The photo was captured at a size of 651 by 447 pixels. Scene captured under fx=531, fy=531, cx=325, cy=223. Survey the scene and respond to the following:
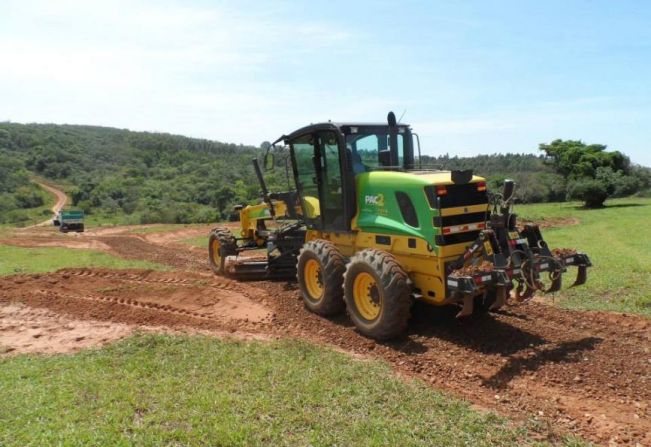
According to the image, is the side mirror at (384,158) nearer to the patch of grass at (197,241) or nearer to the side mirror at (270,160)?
the side mirror at (270,160)

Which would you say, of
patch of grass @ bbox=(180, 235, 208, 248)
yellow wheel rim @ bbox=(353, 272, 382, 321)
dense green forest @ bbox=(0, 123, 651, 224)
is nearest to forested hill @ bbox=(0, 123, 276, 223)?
dense green forest @ bbox=(0, 123, 651, 224)

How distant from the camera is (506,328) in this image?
7484 millimetres

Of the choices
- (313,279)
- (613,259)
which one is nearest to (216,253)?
(313,279)

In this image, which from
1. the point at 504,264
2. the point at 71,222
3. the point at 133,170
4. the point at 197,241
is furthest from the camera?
the point at 133,170

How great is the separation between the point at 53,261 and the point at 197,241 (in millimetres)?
6467

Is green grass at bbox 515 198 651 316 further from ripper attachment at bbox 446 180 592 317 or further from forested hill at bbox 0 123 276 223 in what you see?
forested hill at bbox 0 123 276 223

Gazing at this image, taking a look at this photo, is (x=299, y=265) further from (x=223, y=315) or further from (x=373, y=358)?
(x=373, y=358)

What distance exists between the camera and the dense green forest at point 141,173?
139 ft

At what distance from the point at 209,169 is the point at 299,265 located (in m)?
72.4

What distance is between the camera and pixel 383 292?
6.97 m

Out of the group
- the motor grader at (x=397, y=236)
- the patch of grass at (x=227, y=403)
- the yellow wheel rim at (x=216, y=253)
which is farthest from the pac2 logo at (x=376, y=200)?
the yellow wheel rim at (x=216, y=253)

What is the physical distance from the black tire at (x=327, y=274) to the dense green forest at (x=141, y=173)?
2439 cm

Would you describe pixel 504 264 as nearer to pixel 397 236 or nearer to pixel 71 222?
pixel 397 236

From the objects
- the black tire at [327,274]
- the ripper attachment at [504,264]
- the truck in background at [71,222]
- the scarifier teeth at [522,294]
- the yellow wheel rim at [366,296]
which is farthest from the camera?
the truck in background at [71,222]
